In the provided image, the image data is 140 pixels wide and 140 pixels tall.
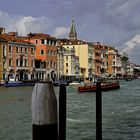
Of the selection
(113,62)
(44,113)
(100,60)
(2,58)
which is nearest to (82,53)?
(100,60)

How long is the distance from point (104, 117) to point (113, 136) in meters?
4.31

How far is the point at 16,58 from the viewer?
173 feet

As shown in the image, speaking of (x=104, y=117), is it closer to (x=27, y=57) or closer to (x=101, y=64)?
(x=27, y=57)

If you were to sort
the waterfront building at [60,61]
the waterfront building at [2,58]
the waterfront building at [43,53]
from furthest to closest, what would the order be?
the waterfront building at [60,61], the waterfront building at [43,53], the waterfront building at [2,58]

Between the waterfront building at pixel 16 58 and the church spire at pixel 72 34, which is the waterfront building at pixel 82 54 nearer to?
the church spire at pixel 72 34

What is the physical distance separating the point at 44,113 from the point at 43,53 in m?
56.0

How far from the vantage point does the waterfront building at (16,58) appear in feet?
164

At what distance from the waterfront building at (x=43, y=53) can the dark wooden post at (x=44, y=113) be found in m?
53.8

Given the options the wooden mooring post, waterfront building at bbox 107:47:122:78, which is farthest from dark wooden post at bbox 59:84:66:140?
waterfront building at bbox 107:47:122:78

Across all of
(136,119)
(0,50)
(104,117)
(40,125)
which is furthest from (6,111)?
(0,50)

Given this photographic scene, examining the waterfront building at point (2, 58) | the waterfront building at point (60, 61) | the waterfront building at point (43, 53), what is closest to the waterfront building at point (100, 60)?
the waterfront building at point (60, 61)

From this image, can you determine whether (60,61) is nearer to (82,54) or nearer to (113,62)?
(82,54)

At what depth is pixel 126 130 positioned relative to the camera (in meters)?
12.0

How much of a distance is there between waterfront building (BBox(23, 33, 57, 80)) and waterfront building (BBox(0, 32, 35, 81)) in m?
2.38
